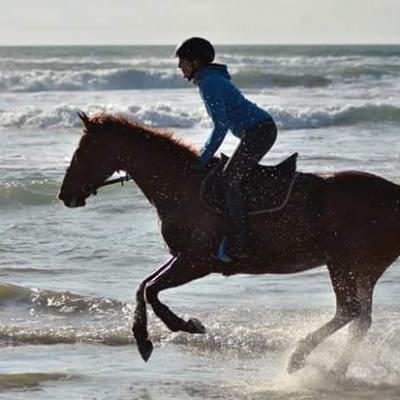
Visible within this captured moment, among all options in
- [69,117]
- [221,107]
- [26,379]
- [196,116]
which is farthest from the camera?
[196,116]

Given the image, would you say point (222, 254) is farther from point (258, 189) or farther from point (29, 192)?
point (29, 192)

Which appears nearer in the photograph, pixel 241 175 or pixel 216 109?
pixel 216 109

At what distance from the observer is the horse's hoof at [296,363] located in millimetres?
8461

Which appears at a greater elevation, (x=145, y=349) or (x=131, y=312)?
(x=145, y=349)

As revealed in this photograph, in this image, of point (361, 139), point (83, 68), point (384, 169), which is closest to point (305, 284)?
point (384, 169)

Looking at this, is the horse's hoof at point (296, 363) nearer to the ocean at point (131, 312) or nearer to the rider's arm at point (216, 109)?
the ocean at point (131, 312)

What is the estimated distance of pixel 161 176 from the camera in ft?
27.8

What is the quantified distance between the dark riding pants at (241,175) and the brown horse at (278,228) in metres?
0.13

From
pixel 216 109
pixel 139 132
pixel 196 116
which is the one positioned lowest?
pixel 196 116

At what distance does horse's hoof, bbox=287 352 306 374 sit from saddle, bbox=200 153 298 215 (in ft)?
3.67

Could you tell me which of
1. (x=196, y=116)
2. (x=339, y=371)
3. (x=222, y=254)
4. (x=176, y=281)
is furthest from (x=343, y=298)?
(x=196, y=116)

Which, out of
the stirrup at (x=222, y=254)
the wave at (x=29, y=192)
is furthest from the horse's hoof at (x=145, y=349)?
the wave at (x=29, y=192)

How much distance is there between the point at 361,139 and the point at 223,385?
19842mm

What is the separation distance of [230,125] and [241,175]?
1.25 ft
